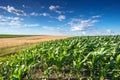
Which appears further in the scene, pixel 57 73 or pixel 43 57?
pixel 43 57

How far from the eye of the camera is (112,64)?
291 inches

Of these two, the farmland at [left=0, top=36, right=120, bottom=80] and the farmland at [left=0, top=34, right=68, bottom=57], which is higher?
the farmland at [left=0, top=36, right=120, bottom=80]

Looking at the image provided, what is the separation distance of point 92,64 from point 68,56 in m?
1.69

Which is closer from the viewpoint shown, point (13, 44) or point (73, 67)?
point (73, 67)

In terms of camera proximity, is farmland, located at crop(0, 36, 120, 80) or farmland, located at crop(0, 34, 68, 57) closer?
farmland, located at crop(0, 36, 120, 80)

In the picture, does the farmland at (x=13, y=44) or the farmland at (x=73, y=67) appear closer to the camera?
the farmland at (x=73, y=67)

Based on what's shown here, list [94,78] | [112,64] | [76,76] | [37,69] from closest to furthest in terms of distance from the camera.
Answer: [112,64] → [94,78] → [76,76] → [37,69]

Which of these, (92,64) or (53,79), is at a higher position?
(92,64)

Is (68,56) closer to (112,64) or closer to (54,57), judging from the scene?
(54,57)

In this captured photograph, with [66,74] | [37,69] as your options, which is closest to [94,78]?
[66,74]

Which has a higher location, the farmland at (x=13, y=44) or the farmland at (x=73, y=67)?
the farmland at (x=73, y=67)

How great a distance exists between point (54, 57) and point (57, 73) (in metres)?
0.74

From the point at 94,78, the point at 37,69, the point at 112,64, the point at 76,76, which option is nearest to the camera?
the point at 112,64

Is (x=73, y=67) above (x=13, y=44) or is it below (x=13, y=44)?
above
